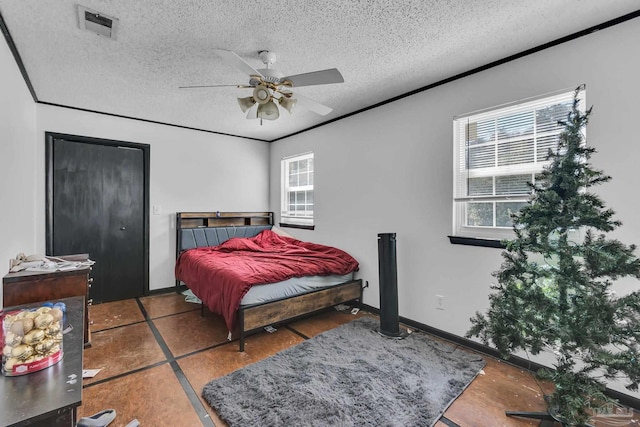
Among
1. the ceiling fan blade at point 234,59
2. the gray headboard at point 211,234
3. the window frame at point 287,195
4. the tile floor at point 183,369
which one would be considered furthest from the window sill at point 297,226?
the ceiling fan blade at point 234,59

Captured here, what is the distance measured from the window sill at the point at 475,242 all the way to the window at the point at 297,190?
89.2 inches

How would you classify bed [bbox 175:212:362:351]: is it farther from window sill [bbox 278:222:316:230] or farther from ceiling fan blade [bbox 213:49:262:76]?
ceiling fan blade [bbox 213:49:262:76]

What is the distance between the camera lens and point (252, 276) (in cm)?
263

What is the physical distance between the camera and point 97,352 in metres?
2.47

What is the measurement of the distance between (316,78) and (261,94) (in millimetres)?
470

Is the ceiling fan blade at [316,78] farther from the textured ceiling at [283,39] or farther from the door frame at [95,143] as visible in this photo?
the door frame at [95,143]

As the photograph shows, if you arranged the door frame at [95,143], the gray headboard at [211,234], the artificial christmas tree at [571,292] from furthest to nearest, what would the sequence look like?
the gray headboard at [211,234]
the door frame at [95,143]
the artificial christmas tree at [571,292]

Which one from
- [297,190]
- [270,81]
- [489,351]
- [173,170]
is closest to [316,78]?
[270,81]

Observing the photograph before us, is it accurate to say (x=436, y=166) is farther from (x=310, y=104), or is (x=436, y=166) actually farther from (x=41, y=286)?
(x=41, y=286)

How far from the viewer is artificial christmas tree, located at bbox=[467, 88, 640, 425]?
145 cm

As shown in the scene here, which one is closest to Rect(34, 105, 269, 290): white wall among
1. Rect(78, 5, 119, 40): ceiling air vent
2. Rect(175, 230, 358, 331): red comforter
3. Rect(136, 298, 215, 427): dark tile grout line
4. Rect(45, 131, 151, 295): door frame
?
Rect(45, 131, 151, 295): door frame

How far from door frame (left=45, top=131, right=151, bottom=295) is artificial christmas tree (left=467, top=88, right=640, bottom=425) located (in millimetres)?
4137

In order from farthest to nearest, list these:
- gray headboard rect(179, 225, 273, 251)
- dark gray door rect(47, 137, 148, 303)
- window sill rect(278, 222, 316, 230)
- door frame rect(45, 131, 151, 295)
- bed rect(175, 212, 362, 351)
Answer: window sill rect(278, 222, 316, 230) < gray headboard rect(179, 225, 273, 251) < dark gray door rect(47, 137, 148, 303) < door frame rect(45, 131, 151, 295) < bed rect(175, 212, 362, 351)

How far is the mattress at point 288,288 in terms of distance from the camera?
2.59 meters
